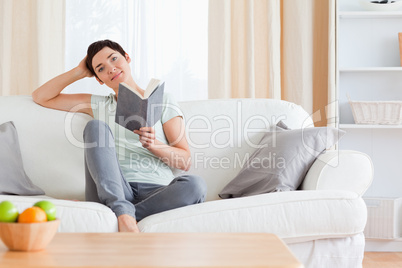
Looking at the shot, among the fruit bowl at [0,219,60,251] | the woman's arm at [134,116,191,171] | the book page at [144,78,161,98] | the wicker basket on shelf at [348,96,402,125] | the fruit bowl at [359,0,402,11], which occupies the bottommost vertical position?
the fruit bowl at [0,219,60,251]

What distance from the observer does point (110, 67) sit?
2572 mm

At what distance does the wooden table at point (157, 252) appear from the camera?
1133 mm

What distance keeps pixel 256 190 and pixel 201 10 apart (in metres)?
1.85

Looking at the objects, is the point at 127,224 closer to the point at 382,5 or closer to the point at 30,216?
the point at 30,216

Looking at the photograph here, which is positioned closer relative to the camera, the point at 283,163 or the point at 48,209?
the point at 48,209

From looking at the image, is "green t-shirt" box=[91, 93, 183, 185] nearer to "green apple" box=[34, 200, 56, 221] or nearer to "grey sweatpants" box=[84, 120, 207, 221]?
"grey sweatpants" box=[84, 120, 207, 221]

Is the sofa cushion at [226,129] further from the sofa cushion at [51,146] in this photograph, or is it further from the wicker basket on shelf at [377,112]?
the wicker basket on shelf at [377,112]

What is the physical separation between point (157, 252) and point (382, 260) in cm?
225

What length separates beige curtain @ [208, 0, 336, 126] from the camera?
3.58 m

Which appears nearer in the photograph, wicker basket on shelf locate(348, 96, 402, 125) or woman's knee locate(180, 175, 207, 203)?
woman's knee locate(180, 175, 207, 203)

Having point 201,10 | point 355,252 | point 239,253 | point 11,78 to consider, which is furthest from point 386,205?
point 11,78

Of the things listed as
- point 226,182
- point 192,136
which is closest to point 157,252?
point 226,182

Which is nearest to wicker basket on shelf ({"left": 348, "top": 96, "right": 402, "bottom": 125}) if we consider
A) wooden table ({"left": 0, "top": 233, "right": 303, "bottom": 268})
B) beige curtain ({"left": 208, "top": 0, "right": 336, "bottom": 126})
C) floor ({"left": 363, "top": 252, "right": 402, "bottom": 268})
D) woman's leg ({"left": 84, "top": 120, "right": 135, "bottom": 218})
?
beige curtain ({"left": 208, "top": 0, "right": 336, "bottom": 126})

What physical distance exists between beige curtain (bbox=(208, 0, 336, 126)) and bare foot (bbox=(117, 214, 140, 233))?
1857mm
